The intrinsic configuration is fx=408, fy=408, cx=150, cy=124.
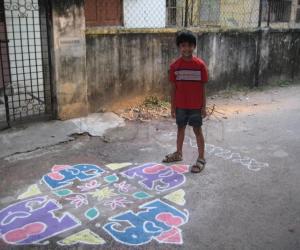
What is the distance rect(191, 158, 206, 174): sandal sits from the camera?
4.97 metres

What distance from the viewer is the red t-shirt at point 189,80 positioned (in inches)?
187

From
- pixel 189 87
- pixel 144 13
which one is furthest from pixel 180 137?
pixel 144 13

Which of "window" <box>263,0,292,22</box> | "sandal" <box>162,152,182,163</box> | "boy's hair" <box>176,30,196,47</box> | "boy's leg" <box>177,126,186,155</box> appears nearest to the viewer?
"boy's hair" <box>176,30,196,47</box>

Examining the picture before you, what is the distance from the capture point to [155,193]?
442 cm

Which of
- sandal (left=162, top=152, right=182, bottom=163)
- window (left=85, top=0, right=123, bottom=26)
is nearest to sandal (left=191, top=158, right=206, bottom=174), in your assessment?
sandal (left=162, top=152, right=182, bottom=163)

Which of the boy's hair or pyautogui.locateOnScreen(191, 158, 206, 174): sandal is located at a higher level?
the boy's hair

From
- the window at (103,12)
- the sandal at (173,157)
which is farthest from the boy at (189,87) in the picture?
the window at (103,12)

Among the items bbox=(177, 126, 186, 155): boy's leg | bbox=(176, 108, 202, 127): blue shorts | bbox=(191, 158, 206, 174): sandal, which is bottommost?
bbox=(191, 158, 206, 174): sandal

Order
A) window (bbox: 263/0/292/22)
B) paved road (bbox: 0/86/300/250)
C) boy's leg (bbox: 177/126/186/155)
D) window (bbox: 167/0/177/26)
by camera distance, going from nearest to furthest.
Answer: paved road (bbox: 0/86/300/250) → boy's leg (bbox: 177/126/186/155) → window (bbox: 167/0/177/26) → window (bbox: 263/0/292/22)

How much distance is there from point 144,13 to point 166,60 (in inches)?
215

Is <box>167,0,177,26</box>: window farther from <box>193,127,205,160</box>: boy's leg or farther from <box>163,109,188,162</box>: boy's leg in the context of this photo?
<box>193,127,205,160</box>: boy's leg

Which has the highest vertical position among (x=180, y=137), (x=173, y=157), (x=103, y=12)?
(x=103, y=12)

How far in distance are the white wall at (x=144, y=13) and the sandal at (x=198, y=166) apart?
26.8ft

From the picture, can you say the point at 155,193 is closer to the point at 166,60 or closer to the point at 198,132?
the point at 198,132
